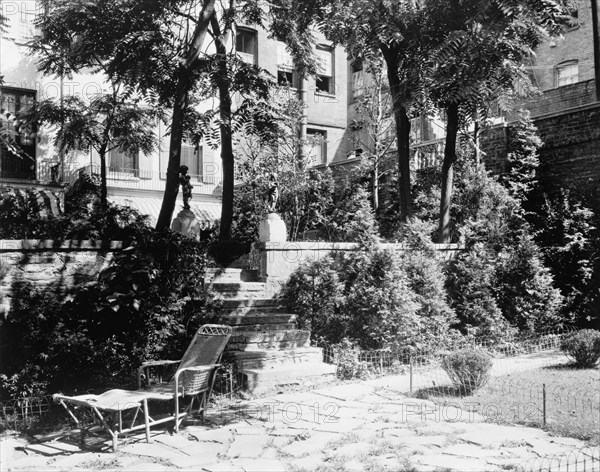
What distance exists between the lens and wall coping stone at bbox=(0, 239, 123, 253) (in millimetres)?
8398

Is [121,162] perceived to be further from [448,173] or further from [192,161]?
[448,173]

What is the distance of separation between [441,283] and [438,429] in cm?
528

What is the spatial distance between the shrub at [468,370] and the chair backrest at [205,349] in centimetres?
319

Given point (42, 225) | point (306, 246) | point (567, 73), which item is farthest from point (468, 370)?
point (567, 73)

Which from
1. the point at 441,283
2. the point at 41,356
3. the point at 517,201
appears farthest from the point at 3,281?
the point at 517,201

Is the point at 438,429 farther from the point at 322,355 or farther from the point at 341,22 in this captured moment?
the point at 341,22

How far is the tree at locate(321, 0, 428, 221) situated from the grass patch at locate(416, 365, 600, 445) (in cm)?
513

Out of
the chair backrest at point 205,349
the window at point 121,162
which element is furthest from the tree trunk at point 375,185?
the chair backrest at point 205,349

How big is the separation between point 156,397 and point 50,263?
3.45 m

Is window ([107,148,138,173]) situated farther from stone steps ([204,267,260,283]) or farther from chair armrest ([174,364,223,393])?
chair armrest ([174,364,223,393])

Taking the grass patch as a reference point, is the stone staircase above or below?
above

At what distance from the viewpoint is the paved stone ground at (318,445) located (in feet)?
17.7

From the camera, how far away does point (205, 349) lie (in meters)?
7.21

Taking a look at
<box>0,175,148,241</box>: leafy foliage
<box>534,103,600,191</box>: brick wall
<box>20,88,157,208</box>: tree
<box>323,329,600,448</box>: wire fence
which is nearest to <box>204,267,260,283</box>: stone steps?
<box>0,175,148,241</box>: leafy foliage
